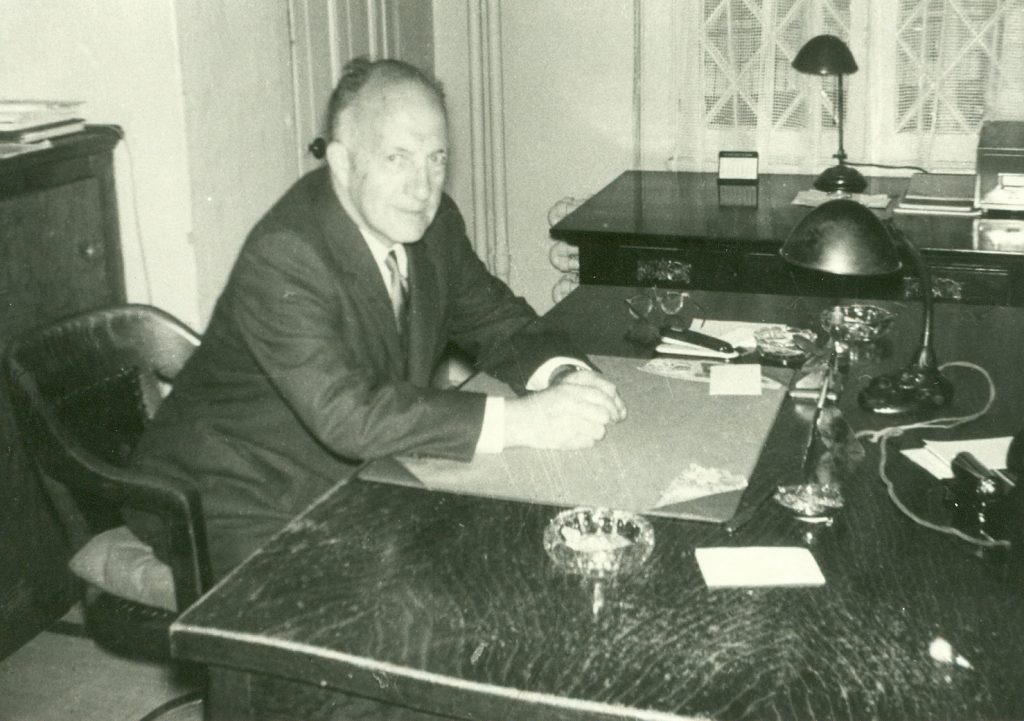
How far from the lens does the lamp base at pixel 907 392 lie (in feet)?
6.27

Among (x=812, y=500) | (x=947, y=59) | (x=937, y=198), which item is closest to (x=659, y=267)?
(x=937, y=198)

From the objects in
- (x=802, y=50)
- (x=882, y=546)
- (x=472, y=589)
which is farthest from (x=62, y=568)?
(x=802, y=50)

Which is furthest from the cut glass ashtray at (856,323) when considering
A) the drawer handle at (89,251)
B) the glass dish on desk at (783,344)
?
the drawer handle at (89,251)

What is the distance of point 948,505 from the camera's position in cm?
153

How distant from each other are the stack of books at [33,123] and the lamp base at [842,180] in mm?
2148

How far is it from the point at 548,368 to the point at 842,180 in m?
1.77

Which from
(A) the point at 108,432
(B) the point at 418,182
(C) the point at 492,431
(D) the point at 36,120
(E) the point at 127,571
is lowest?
(E) the point at 127,571

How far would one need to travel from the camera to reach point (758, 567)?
1371 millimetres

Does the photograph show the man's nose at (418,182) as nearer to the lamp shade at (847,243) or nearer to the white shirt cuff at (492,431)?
the white shirt cuff at (492,431)

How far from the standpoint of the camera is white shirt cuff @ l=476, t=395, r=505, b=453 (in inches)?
68.6

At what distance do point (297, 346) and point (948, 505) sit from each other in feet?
3.30

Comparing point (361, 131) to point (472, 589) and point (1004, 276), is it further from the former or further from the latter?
point (1004, 276)

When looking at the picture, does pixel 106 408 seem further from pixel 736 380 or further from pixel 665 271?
pixel 665 271

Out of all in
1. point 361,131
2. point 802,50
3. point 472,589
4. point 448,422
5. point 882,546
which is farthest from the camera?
point 802,50
